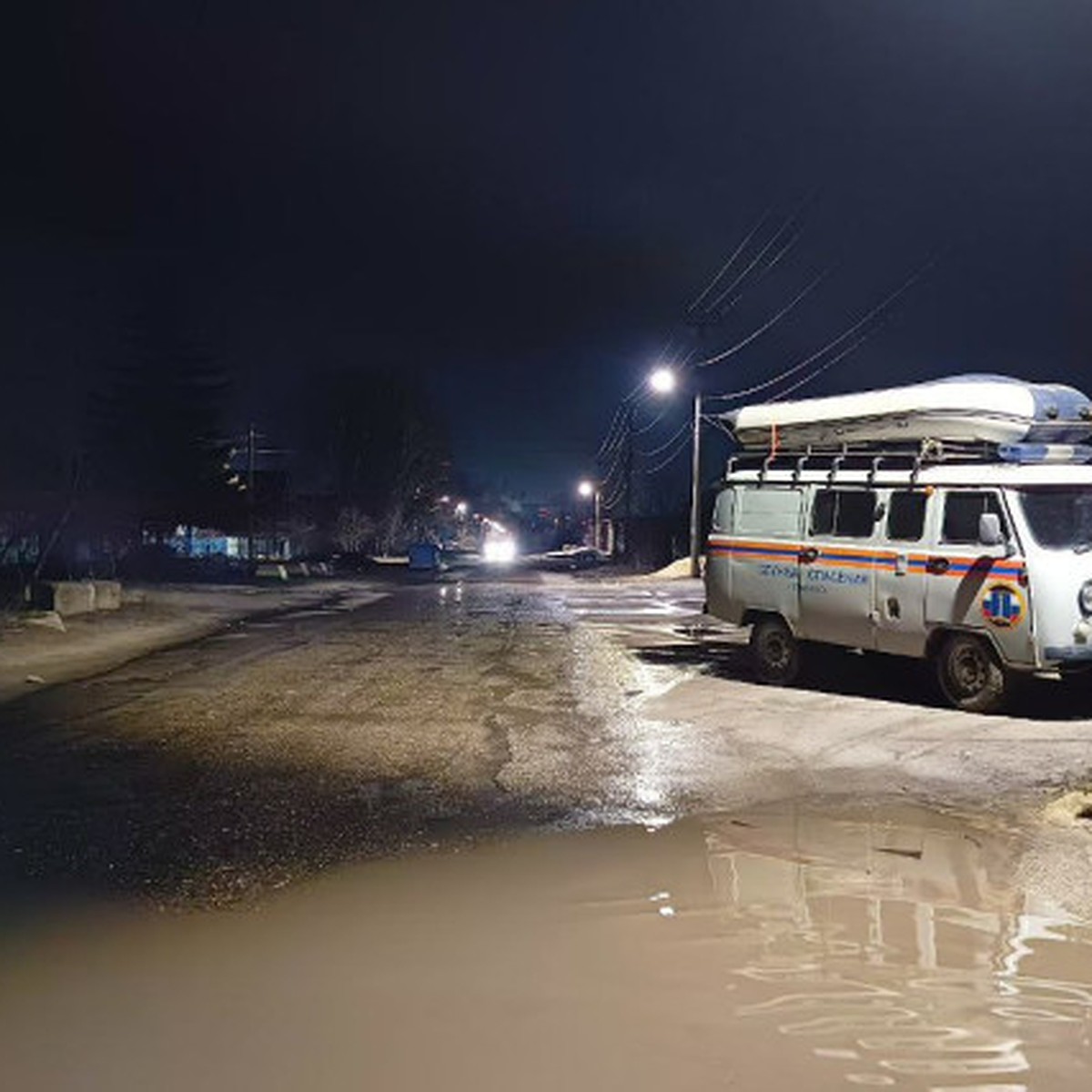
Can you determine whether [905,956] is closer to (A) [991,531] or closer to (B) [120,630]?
(A) [991,531]

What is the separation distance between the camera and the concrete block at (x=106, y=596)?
82.4ft

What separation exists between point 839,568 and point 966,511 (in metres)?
1.70

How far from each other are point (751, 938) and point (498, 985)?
1.26 metres

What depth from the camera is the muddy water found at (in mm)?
3918

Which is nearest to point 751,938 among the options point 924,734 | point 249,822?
point 249,822

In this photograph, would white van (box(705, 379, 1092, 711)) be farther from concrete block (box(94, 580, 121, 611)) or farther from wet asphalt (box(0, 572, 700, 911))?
concrete block (box(94, 580, 121, 611))

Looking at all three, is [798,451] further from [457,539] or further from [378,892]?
[457,539]

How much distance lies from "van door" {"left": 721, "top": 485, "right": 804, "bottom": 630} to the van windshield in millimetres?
2907

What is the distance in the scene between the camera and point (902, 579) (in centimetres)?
1174

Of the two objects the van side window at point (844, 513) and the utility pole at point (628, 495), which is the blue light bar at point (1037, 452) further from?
the utility pole at point (628, 495)

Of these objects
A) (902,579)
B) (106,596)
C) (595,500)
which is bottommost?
(106,596)

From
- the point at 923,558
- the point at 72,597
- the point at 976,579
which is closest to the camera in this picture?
the point at 976,579

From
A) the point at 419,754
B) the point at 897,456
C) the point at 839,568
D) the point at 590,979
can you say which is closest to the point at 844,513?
the point at 839,568

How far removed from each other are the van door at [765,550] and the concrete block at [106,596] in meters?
16.2
